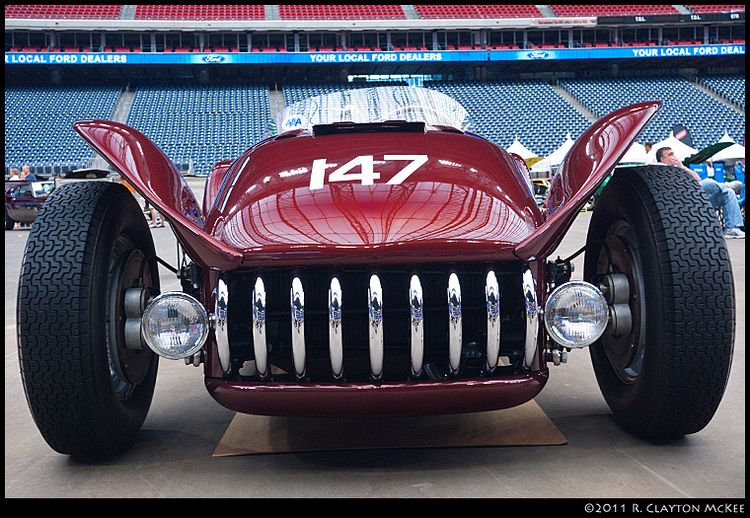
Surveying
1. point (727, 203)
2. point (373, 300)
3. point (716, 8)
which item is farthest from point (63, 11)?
point (373, 300)

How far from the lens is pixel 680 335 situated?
87.2 inches

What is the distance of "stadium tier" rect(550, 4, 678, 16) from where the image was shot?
37969 mm

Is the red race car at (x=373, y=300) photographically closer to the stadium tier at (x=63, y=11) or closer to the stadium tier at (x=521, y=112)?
the stadium tier at (x=521, y=112)

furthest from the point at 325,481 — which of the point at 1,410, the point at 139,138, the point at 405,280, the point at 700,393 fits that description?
the point at 1,410

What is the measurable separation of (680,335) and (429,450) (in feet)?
2.90

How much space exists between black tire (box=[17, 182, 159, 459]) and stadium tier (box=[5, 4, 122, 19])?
122 ft

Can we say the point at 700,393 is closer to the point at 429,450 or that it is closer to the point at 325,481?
the point at 429,450

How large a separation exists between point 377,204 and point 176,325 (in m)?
0.76

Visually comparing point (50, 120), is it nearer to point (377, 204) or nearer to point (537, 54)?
point (537, 54)

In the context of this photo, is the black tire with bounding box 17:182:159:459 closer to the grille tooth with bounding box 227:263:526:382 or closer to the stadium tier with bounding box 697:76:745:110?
the grille tooth with bounding box 227:263:526:382

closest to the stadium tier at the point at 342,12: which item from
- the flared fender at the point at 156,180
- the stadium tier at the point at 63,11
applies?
the stadium tier at the point at 63,11

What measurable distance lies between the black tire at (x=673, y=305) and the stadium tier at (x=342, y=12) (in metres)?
35.8

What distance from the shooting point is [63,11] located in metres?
35.7

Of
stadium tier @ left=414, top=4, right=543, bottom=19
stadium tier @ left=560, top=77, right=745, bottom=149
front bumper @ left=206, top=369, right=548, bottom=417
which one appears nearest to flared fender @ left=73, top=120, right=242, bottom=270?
front bumper @ left=206, top=369, right=548, bottom=417
